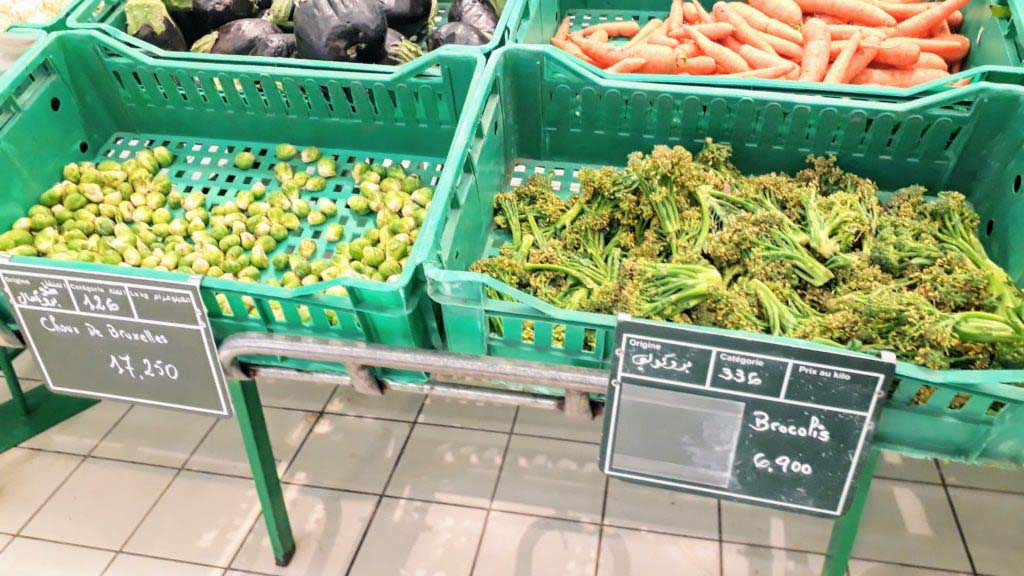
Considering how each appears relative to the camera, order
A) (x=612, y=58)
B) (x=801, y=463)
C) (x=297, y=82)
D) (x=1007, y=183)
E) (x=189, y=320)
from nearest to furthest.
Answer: (x=801, y=463) → (x=189, y=320) → (x=1007, y=183) → (x=297, y=82) → (x=612, y=58)

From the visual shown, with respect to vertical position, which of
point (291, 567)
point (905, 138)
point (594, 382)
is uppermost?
point (905, 138)

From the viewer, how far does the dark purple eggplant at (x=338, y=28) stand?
201cm

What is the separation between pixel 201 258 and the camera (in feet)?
5.93

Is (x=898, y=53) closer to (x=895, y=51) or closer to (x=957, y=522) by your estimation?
(x=895, y=51)

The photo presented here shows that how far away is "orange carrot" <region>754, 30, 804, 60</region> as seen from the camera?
2256mm

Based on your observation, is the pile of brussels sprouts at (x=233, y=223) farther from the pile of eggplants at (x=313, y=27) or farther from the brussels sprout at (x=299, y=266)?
the pile of eggplants at (x=313, y=27)

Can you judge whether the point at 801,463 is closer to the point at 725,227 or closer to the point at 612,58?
the point at 725,227

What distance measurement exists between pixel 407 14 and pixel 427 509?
156 cm

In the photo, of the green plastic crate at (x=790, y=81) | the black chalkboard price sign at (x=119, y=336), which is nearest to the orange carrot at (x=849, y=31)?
the green plastic crate at (x=790, y=81)

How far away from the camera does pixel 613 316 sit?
120 cm

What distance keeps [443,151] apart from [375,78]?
0.96 feet

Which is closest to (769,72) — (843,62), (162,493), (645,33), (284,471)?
(843,62)

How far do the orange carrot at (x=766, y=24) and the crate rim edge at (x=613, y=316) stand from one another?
0.68 m

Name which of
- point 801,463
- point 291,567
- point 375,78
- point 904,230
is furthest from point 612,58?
point 291,567
